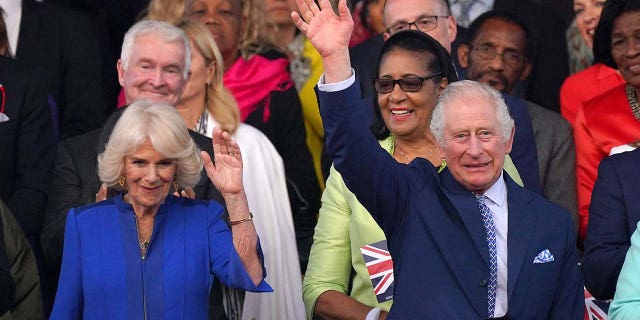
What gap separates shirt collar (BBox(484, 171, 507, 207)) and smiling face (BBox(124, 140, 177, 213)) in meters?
1.28

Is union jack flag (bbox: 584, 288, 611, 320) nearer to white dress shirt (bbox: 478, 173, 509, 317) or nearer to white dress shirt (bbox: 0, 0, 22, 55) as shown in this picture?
white dress shirt (bbox: 478, 173, 509, 317)

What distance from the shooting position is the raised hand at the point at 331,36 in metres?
4.41

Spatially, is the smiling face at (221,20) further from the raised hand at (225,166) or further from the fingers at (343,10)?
the fingers at (343,10)

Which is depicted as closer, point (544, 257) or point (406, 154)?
point (544, 257)

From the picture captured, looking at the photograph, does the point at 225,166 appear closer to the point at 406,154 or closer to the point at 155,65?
the point at 406,154

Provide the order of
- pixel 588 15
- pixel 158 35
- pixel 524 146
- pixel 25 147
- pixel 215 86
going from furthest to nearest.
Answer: pixel 588 15
pixel 215 86
pixel 158 35
pixel 25 147
pixel 524 146

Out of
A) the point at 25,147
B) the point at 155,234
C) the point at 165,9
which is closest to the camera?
the point at 155,234

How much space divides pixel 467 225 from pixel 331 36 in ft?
2.59

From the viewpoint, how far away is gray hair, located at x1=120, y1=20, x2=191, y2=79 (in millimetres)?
6422

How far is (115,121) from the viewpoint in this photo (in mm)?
6027

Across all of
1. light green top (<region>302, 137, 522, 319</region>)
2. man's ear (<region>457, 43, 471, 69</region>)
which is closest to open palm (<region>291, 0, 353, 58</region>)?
light green top (<region>302, 137, 522, 319</region>)

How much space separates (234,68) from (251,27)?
0.41 m

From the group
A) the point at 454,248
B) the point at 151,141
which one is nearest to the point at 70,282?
the point at 151,141

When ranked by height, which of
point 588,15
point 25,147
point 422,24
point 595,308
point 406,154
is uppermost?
point 588,15
